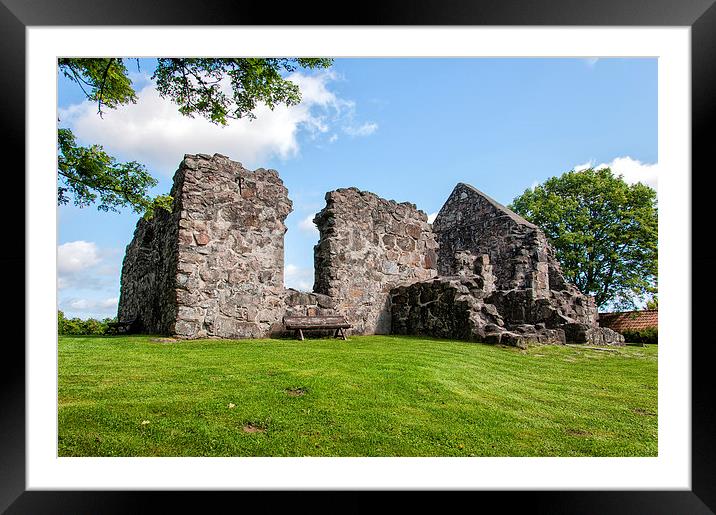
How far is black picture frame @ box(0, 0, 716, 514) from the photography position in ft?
10.4

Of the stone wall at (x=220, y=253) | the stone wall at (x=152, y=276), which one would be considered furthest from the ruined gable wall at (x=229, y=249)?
the stone wall at (x=152, y=276)

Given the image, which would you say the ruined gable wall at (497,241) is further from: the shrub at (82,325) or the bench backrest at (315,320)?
the shrub at (82,325)

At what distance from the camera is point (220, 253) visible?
7.96m

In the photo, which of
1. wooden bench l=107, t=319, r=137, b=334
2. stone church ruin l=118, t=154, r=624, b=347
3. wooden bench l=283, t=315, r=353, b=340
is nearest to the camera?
stone church ruin l=118, t=154, r=624, b=347

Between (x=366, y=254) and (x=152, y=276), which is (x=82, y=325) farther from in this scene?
(x=366, y=254)

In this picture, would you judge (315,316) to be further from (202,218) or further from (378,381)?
(378,381)

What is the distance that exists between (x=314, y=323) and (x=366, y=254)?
102 inches

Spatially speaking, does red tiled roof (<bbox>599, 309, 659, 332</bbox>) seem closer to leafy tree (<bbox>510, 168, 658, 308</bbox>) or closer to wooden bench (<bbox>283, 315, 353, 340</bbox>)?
leafy tree (<bbox>510, 168, 658, 308</bbox>)

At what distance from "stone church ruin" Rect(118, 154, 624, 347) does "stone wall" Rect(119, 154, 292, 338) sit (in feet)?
0.06

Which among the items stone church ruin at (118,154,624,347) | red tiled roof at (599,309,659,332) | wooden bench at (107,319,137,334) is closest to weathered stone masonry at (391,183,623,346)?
stone church ruin at (118,154,624,347)

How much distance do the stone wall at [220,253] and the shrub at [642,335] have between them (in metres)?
9.65
